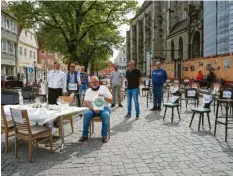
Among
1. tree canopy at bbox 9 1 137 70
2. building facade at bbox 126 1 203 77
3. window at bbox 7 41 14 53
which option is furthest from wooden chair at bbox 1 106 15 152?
window at bbox 7 41 14 53

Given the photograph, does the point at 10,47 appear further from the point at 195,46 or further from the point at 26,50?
the point at 195,46

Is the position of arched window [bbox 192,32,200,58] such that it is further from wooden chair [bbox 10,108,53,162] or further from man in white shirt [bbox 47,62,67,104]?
wooden chair [bbox 10,108,53,162]

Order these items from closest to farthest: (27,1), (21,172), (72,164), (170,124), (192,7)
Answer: (21,172)
(72,164)
(170,124)
(27,1)
(192,7)

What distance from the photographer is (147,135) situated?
7488mm

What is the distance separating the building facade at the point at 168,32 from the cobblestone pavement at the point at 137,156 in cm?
2274

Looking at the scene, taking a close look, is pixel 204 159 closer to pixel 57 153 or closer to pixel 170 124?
pixel 57 153

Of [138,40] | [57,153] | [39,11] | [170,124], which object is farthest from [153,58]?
[57,153]

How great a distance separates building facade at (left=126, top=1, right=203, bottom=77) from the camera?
37094 mm

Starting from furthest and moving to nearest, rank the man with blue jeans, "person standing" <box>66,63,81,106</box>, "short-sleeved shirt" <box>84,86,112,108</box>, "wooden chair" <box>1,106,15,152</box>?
the man with blue jeans, "person standing" <box>66,63,81,106</box>, "short-sleeved shirt" <box>84,86,112,108</box>, "wooden chair" <box>1,106,15,152</box>

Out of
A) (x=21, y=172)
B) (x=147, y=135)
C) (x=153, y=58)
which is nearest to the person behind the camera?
(x=21, y=172)

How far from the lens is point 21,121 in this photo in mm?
5430

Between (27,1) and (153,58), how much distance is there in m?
36.2

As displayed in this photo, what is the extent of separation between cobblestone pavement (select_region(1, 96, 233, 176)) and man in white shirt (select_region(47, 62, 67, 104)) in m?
1.50

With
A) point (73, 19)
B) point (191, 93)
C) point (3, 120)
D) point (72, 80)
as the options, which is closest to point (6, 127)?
point (3, 120)
